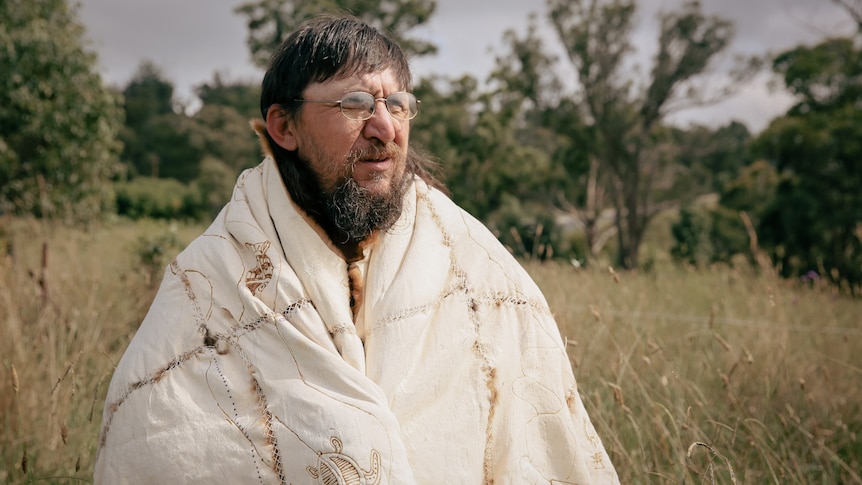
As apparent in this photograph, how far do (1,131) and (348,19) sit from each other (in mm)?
8847

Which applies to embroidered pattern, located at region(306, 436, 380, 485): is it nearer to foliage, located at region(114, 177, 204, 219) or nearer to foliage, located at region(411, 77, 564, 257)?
foliage, located at region(411, 77, 564, 257)

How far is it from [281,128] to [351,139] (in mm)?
238

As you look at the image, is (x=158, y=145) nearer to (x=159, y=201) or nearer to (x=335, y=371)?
(x=159, y=201)

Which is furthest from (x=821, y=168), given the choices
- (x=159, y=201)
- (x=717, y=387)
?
(x=159, y=201)

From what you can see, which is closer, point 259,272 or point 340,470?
point 340,470

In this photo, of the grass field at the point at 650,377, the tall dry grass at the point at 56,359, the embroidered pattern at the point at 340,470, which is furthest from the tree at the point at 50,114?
the embroidered pattern at the point at 340,470

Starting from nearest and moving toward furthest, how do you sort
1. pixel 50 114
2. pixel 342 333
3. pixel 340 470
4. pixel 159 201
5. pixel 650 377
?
pixel 340 470 < pixel 342 333 < pixel 650 377 < pixel 50 114 < pixel 159 201

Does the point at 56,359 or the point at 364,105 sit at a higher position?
the point at 364,105

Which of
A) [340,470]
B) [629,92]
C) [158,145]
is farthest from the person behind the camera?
[158,145]

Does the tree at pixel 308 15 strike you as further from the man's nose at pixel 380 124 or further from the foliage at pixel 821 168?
the man's nose at pixel 380 124

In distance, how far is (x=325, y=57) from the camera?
1693 mm

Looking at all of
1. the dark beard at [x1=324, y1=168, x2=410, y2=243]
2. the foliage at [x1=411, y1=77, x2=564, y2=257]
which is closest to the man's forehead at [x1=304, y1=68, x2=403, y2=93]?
the dark beard at [x1=324, y1=168, x2=410, y2=243]

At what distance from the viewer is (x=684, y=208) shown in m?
20.1

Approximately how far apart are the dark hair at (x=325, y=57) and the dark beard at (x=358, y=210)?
0.89 ft
